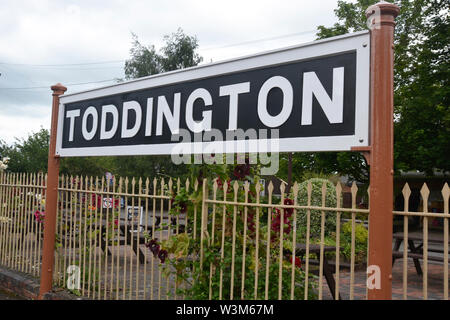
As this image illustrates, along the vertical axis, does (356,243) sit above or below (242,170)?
below

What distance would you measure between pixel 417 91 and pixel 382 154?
690 inches

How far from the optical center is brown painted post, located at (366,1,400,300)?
8.43 feet

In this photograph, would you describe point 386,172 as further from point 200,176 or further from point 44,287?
point 44,287

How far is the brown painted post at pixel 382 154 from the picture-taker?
101 inches

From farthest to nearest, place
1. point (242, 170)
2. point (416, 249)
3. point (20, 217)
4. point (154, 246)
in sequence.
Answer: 1. point (416, 249)
2. point (20, 217)
3. point (154, 246)
4. point (242, 170)

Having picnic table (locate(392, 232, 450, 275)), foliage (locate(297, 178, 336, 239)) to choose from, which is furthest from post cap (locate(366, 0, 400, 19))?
foliage (locate(297, 178, 336, 239))

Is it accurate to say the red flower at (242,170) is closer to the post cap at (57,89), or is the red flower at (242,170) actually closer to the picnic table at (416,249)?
the picnic table at (416,249)

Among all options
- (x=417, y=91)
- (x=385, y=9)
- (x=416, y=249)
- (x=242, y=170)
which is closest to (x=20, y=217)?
(x=242, y=170)

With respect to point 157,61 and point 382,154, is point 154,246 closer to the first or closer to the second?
point 382,154

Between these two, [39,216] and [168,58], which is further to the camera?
[168,58]

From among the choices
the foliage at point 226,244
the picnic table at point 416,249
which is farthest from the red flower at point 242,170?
the picnic table at point 416,249

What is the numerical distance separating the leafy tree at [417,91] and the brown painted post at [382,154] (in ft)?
46.3

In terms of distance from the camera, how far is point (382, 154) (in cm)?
259

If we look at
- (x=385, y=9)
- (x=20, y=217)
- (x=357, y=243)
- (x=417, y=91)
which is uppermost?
(x=417, y=91)
